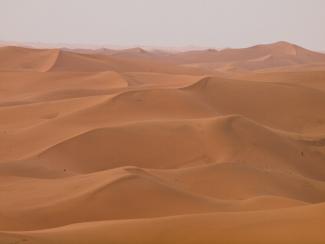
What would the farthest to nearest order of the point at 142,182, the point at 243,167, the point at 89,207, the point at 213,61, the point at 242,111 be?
the point at 213,61 < the point at 242,111 < the point at 243,167 < the point at 142,182 < the point at 89,207

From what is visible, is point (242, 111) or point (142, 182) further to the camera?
point (242, 111)

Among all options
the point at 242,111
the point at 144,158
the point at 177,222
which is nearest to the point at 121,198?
the point at 177,222

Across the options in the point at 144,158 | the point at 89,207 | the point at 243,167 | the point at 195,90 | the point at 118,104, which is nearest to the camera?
the point at 89,207

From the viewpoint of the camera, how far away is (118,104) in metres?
18.8

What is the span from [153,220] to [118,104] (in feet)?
40.9

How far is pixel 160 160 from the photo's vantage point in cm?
1404

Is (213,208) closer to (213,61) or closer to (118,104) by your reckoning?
(118,104)

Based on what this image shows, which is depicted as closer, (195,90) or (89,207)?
(89,207)

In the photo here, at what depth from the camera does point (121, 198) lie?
9180mm

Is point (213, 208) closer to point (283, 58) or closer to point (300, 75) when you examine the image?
point (300, 75)

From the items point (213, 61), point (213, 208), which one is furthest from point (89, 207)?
point (213, 61)

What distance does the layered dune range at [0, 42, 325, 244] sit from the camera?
636cm

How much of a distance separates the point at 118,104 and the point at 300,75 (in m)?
12.5

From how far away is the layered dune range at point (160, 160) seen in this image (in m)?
6.36
